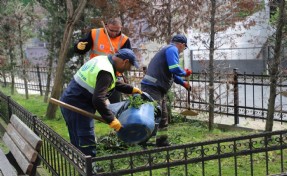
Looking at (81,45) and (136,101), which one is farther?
(81,45)

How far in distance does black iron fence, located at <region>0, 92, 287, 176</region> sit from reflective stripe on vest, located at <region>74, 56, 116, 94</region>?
548mm

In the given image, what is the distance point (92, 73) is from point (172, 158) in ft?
3.65

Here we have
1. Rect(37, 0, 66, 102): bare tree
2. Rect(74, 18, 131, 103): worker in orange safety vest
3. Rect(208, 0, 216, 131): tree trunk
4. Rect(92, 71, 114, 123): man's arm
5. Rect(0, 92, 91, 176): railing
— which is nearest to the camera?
Rect(0, 92, 91, 176): railing

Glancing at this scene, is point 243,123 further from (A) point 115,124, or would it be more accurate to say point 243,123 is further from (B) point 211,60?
(A) point 115,124

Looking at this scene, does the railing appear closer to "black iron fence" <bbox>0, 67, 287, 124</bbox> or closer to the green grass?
the green grass

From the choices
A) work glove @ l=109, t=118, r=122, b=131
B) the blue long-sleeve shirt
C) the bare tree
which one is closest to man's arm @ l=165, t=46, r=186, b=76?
the blue long-sleeve shirt

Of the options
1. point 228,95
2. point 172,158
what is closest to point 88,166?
point 172,158

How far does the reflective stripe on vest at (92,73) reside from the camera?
386 cm

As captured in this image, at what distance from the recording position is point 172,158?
4.07 metres

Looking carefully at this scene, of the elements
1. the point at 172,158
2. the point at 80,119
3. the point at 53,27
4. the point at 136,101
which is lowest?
the point at 172,158

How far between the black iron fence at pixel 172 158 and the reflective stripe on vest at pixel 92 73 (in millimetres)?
548

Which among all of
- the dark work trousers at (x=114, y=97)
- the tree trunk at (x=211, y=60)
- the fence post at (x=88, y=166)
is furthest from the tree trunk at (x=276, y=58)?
the fence post at (x=88, y=166)

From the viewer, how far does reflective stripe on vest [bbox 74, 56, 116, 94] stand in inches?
152

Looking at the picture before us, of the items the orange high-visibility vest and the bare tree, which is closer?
the orange high-visibility vest
